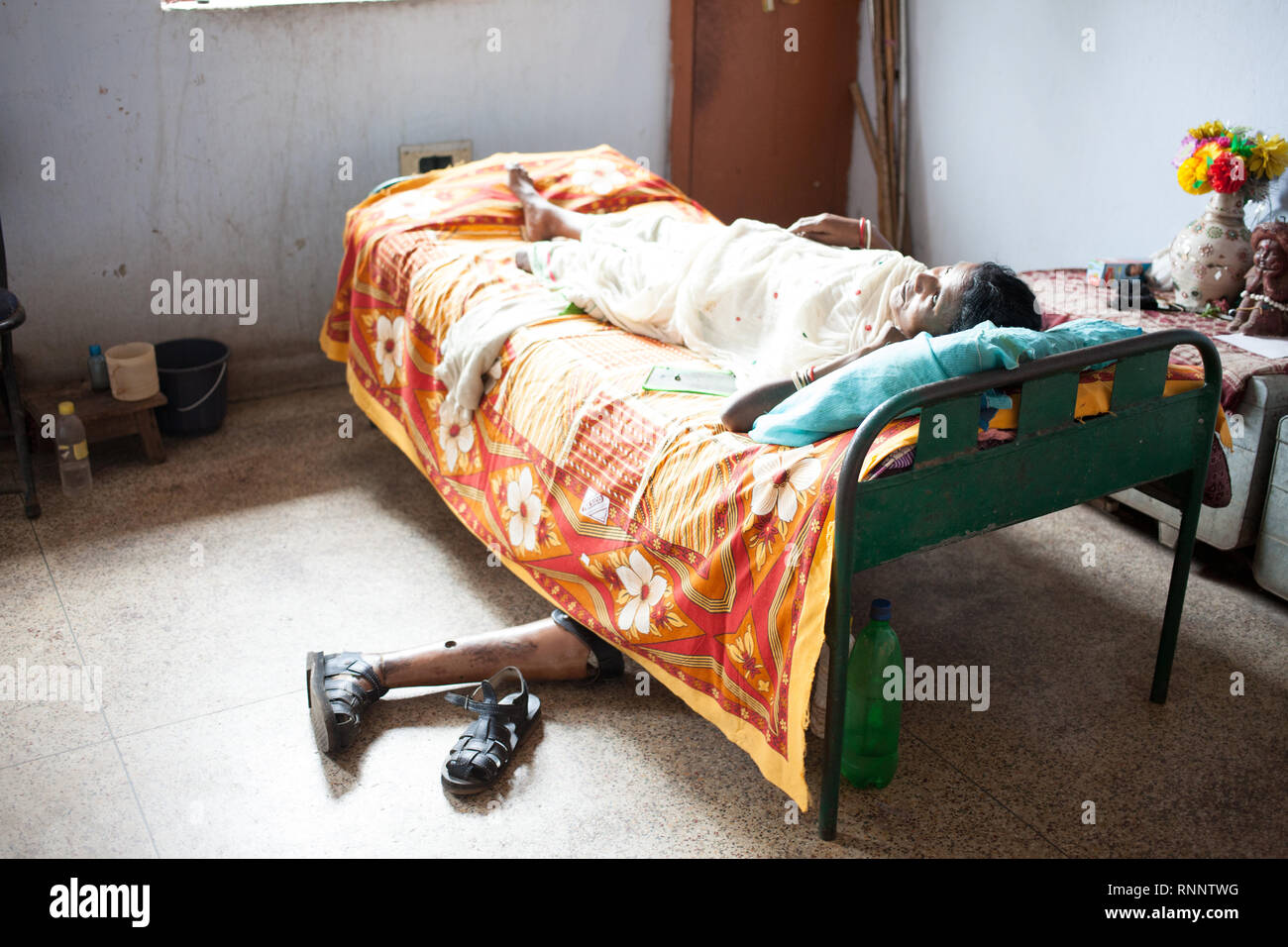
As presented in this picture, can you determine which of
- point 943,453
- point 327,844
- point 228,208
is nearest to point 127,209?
point 228,208

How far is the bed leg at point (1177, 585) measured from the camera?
2.17 meters

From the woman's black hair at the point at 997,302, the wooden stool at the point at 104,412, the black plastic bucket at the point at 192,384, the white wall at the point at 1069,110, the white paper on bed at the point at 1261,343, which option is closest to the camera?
the woman's black hair at the point at 997,302

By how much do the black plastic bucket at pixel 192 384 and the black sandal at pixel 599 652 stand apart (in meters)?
1.67

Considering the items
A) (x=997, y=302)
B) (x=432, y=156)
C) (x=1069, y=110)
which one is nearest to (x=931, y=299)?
(x=997, y=302)

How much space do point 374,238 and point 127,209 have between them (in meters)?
0.84

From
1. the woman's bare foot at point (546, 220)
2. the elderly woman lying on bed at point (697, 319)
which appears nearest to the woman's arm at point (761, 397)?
the elderly woman lying on bed at point (697, 319)

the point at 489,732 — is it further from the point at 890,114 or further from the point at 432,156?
the point at 890,114

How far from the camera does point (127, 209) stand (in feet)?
11.3

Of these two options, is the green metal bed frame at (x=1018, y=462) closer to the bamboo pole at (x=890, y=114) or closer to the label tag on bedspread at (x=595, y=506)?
the label tag on bedspread at (x=595, y=506)

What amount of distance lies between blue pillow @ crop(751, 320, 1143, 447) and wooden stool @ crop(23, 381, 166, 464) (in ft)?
6.76

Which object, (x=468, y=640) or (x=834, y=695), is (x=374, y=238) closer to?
(x=468, y=640)

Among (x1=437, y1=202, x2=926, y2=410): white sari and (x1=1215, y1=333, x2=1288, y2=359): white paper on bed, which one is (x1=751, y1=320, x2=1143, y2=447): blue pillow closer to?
(x1=437, y1=202, x2=926, y2=410): white sari

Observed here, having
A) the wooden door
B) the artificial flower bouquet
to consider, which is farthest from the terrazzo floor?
the wooden door

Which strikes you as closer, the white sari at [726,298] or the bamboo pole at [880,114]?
the white sari at [726,298]
